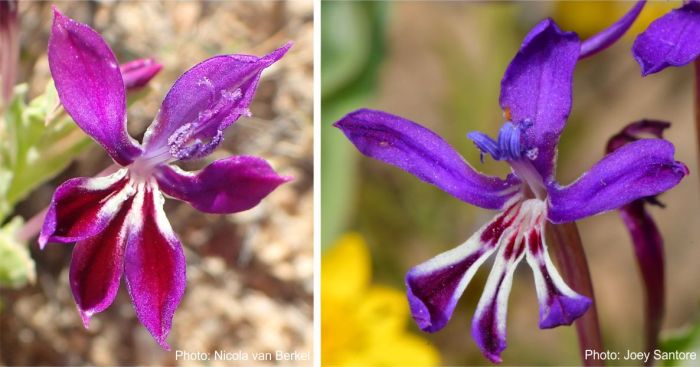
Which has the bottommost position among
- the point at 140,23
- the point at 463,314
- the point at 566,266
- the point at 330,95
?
the point at 463,314

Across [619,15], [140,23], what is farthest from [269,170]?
[619,15]

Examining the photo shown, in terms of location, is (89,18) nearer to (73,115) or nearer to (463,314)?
(73,115)

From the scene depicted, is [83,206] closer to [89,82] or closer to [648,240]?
[89,82]

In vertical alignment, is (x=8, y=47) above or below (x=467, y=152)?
above

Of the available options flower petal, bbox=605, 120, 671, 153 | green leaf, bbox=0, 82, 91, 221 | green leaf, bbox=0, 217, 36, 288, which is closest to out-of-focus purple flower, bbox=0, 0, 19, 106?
green leaf, bbox=0, 82, 91, 221

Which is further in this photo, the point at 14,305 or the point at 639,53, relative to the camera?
the point at 14,305

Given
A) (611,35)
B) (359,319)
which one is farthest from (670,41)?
(359,319)

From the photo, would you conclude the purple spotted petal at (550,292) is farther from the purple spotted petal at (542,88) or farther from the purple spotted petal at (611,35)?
the purple spotted petal at (611,35)

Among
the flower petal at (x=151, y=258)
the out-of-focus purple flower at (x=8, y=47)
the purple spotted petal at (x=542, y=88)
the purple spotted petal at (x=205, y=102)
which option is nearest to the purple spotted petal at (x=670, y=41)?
the purple spotted petal at (x=542, y=88)
